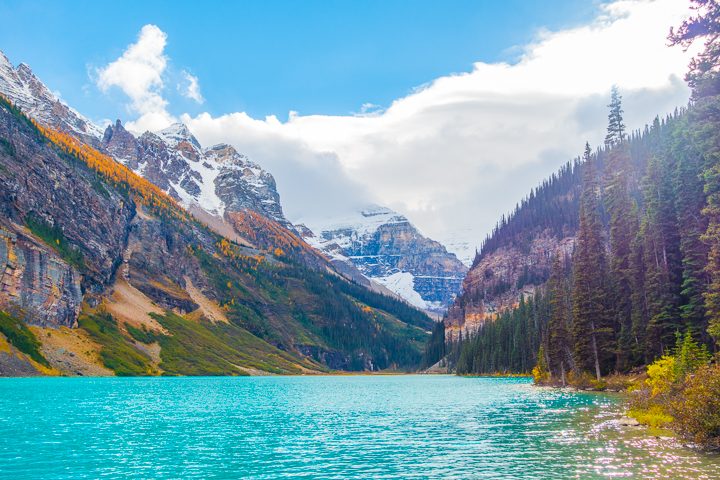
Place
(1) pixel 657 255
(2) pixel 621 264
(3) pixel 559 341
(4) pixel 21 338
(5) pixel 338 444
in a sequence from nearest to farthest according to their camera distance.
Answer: (5) pixel 338 444 → (1) pixel 657 255 → (2) pixel 621 264 → (3) pixel 559 341 → (4) pixel 21 338

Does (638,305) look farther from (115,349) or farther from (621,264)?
(115,349)

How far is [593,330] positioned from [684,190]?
28.6 m

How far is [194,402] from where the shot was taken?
253ft

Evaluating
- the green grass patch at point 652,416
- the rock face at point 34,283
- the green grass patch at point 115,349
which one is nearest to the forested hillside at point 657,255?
the green grass patch at point 652,416

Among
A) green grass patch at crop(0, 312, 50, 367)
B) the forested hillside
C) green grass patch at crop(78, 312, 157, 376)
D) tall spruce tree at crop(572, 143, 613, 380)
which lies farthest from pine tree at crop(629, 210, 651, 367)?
green grass patch at crop(78, 312, 157, 376)

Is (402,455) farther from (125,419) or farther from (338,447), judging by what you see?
(125,419)

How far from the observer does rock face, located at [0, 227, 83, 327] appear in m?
161

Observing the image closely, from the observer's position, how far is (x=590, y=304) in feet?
298

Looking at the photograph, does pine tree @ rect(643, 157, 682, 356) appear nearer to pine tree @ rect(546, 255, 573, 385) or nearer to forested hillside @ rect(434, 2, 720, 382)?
forested hillside @ rect(434, 2, 720, 382)

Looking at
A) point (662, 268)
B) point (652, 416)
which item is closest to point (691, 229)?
point (662, 268)

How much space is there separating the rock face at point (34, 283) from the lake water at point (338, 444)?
115m

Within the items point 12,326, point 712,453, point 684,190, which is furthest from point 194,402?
point 12,326

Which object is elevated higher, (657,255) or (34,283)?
(34,283)

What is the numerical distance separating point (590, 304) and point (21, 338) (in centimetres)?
13478
